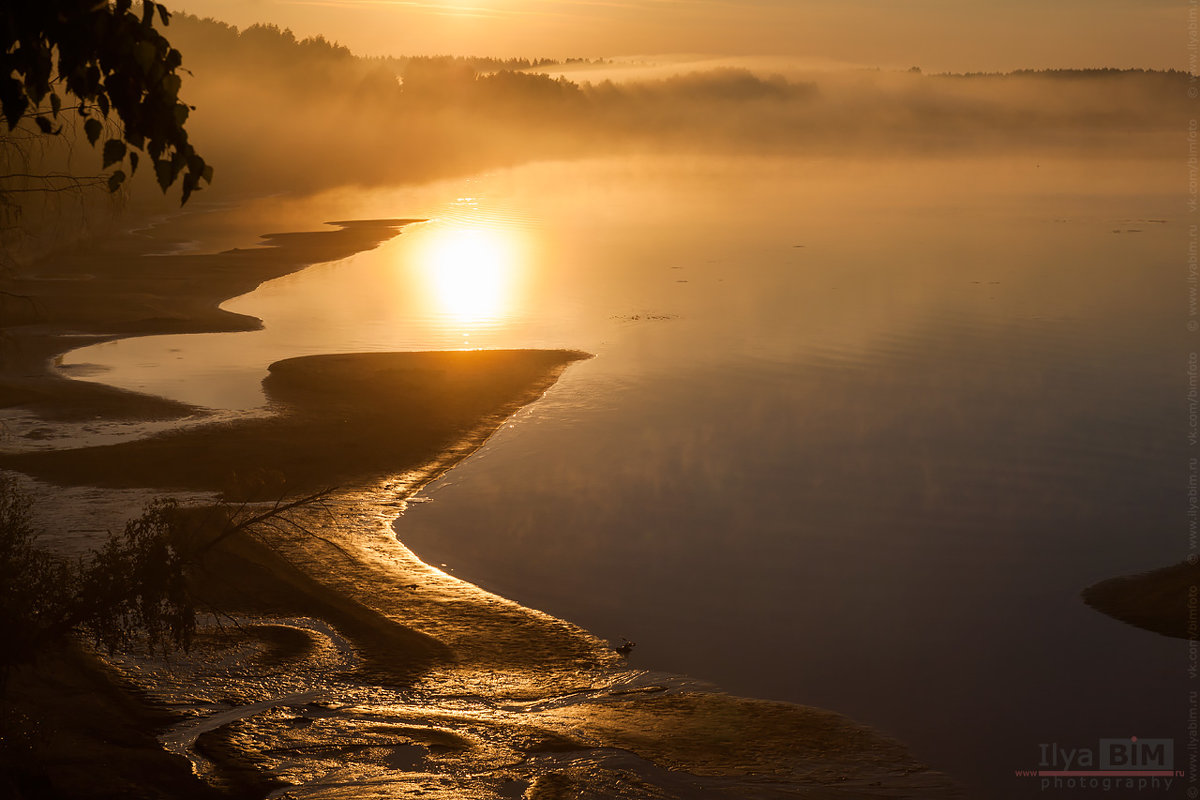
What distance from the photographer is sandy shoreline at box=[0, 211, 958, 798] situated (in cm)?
1251

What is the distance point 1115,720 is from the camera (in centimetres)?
1433

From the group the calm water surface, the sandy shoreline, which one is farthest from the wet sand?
the sandy shoreline

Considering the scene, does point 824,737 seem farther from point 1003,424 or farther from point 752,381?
point 752,381

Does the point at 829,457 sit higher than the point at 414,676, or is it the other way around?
the point at 829,457

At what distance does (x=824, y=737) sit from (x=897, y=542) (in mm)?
7315

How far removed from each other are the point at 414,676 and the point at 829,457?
44.3ft

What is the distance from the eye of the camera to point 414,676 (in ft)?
48.8

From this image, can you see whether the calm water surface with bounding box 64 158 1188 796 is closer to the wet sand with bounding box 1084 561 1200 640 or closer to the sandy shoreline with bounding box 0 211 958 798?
the wet sand with bounding box 1084 561 1200 640

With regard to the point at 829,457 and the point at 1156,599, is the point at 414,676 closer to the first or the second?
the point at 1156,599

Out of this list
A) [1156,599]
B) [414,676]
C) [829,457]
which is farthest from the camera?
[829,457]

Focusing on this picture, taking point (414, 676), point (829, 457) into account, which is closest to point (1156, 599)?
point (829, 457)

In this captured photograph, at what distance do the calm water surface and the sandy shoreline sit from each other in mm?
881

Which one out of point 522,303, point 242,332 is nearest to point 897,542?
point 242,332

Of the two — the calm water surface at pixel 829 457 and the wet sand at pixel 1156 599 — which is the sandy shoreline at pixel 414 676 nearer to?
the calm water surface at pixel 829 457
